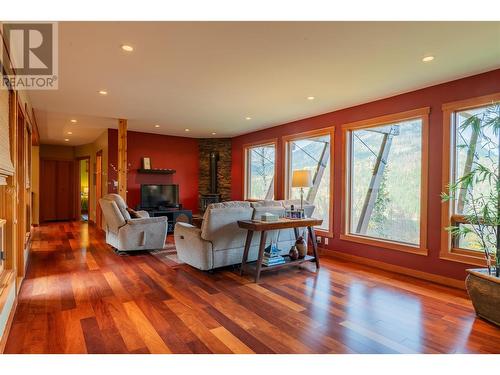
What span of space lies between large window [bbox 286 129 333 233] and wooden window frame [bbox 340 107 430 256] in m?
0.31

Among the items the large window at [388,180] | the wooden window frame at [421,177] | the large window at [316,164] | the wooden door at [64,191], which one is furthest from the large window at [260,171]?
the wooden door at [64,191]

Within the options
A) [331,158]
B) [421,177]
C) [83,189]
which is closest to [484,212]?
[421,177]

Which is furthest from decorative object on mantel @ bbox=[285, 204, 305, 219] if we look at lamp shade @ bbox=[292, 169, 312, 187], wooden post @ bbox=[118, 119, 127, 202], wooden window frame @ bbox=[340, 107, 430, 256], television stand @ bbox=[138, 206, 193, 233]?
wooden post @ bbox=[118, 119, 127, 202]

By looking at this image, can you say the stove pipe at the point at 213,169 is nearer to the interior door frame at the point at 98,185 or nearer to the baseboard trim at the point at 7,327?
the interior door frame at the point at 98,185

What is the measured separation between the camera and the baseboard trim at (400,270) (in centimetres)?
350

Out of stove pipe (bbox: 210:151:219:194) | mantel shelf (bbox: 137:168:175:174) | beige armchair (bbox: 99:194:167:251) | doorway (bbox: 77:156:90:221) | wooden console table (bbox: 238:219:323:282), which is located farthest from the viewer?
doorway (bbox: 77:156:90:221)

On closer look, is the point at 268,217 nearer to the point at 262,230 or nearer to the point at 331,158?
the point at 262,230

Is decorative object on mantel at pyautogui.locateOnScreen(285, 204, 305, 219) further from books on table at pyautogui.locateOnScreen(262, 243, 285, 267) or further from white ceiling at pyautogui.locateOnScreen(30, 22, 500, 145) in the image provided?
white ceiling at pyautogui.locateOnScreen(30, 22, 500, 145)

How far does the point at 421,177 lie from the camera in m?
3.85

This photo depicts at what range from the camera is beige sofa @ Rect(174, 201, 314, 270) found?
3.66 m

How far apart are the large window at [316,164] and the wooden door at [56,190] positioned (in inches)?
285

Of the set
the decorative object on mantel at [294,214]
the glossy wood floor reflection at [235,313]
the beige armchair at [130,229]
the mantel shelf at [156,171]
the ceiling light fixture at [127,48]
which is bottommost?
the glossy wood floor reflection at [235,313]

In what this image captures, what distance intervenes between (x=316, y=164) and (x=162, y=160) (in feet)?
13.2
